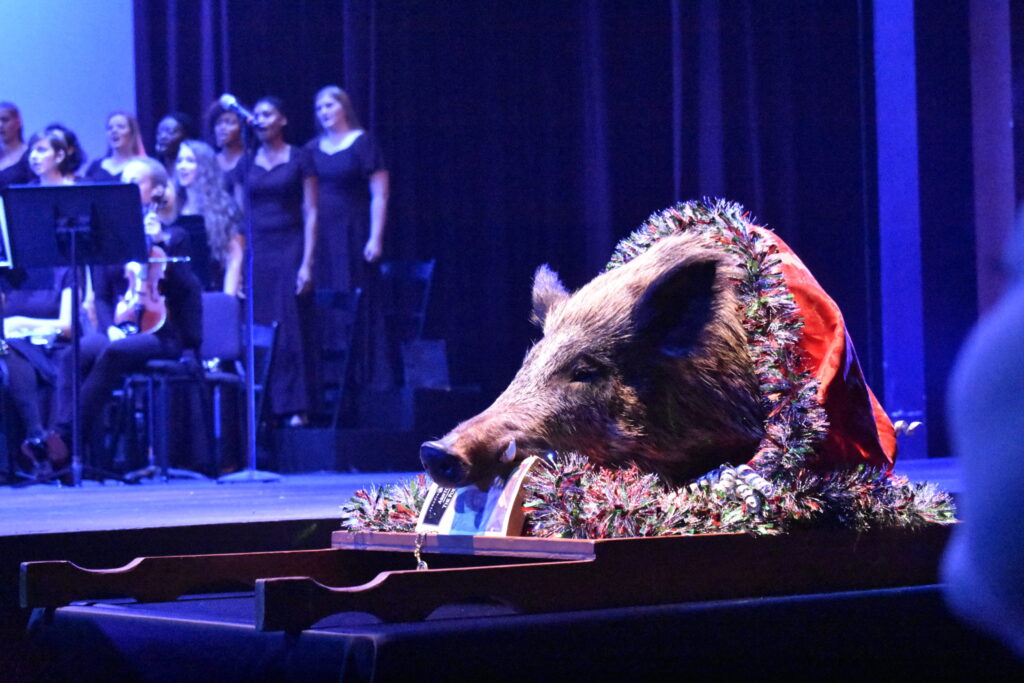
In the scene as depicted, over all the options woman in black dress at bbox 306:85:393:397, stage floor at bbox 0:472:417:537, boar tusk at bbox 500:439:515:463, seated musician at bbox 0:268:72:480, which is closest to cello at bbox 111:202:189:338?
seated musician at bbox 0:268:72:480

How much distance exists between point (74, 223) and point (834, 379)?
4514 millimetres

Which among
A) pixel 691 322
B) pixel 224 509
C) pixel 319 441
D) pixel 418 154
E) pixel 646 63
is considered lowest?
pixel 319 441

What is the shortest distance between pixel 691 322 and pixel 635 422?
15cm

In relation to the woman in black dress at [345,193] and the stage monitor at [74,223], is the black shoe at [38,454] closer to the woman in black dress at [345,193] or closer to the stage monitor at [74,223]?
the stage monitor at [74,223]

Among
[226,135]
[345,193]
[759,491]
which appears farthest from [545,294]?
[226,135]

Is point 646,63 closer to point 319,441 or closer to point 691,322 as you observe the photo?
point 319,441

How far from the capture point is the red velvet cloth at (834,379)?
1.79m

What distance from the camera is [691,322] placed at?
5.74 feet

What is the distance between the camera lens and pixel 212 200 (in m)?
7.52

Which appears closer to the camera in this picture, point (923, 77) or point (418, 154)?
point (923, 77)

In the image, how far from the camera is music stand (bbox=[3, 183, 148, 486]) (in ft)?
18.5

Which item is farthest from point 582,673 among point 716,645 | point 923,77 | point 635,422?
point 923,77

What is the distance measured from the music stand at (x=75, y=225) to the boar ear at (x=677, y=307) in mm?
4278

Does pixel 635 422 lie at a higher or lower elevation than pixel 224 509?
higher
